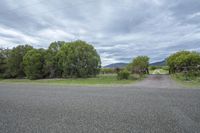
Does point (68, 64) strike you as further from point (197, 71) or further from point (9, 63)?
point (197, 71)

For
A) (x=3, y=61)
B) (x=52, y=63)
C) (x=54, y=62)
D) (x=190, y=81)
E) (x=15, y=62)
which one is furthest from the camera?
(x=3, y=61)

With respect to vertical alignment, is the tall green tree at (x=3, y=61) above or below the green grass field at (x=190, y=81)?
above

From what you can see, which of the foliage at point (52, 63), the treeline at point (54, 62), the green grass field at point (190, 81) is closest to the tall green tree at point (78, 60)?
the treeline at point (54, 62)

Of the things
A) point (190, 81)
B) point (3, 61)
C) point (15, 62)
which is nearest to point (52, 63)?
point (15, 62)

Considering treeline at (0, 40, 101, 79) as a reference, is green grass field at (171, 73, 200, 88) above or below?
below

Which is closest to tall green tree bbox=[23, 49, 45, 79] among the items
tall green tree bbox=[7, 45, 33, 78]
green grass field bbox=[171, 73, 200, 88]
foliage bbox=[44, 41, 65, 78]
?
foliage bbox=[44, 41, 65, 78]

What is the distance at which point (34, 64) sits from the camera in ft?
89.0

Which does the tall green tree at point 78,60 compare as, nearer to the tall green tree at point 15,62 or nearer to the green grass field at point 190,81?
the tall green tree at point 15,62

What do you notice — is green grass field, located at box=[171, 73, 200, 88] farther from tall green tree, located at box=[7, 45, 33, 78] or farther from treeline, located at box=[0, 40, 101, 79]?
tall green tree, located at box=[7, 45, 33, 78]

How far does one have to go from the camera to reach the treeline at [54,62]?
25.5 m

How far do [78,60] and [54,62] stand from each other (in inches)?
206

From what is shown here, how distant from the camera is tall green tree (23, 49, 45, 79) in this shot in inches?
1056

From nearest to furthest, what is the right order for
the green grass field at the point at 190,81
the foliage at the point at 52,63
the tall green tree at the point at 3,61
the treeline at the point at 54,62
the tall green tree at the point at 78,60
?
1. the green grass field at the point at 190,81
2. the tall green tree at the point at 78,60
3. the treeline at the point at 54,62
4. the foliage at the point at 52,63
5. the tall green tree at the point at 3,61

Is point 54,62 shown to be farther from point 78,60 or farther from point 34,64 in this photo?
point 78,60
